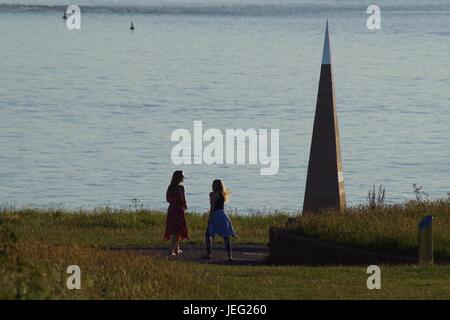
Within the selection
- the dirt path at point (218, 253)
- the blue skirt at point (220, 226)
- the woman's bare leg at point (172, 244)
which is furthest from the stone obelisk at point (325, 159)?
the woman's bare leg at point (172, 244)

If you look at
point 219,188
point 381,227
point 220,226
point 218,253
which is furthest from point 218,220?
point 381,227

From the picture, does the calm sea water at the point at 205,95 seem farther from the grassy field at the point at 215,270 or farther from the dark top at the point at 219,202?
the dark top at the point at 219,202

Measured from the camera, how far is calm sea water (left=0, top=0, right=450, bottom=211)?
47.2m

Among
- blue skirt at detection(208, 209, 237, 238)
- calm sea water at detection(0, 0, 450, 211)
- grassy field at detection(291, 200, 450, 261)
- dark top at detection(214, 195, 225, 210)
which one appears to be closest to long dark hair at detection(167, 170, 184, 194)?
dark top at detection(214, 195, 225, 210)

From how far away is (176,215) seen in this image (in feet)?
73.8

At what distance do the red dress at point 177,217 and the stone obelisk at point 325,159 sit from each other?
8.45ft

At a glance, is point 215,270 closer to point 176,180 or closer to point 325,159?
point 176,180

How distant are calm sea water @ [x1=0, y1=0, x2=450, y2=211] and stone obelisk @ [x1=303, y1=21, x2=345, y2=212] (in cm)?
1607

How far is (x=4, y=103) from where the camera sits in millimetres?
71875

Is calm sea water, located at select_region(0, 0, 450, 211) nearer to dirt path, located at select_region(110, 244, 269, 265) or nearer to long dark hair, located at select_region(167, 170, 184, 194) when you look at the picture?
dirt path, located at select_region(110, 244, 269, 265)

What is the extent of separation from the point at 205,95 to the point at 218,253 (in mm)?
55008
